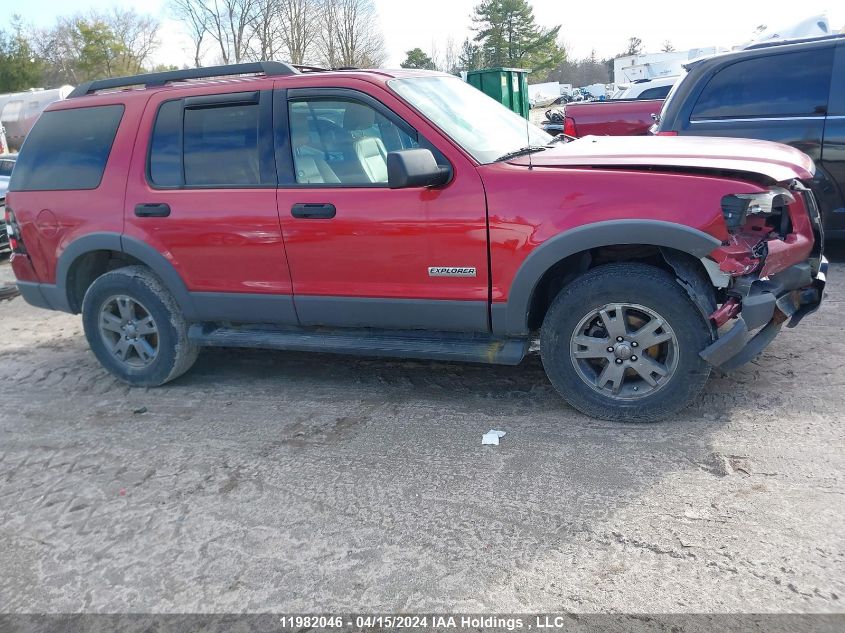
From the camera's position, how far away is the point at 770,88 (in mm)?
5988

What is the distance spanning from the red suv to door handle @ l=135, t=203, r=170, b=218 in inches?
0.8

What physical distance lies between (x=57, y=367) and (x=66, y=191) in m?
1.50

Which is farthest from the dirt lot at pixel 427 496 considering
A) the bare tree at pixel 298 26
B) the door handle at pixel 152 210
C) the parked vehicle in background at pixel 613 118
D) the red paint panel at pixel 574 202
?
the bare tree at pixel 298 26

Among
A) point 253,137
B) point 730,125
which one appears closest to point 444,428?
point 253,137

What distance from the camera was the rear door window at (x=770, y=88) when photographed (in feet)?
19.1

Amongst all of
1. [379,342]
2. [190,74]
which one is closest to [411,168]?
[379,342]

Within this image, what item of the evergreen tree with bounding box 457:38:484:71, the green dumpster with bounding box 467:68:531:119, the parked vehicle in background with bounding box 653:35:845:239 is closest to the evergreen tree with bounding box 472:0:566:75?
the evergreen tree with bounding box 457:38:484:71

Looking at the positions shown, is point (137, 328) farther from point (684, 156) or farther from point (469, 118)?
point (684, 156)

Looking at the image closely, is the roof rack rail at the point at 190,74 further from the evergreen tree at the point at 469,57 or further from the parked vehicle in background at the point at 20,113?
the evergreen tree at the point at 469,57

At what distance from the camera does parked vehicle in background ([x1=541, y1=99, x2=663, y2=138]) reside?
33.2 ft

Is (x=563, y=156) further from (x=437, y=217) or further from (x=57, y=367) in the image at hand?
(x=57, y=367)

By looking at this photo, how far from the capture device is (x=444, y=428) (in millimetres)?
3855

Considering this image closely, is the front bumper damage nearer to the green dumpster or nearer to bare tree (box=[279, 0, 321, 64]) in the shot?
the green dumpster

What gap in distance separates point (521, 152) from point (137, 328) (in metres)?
2.86
